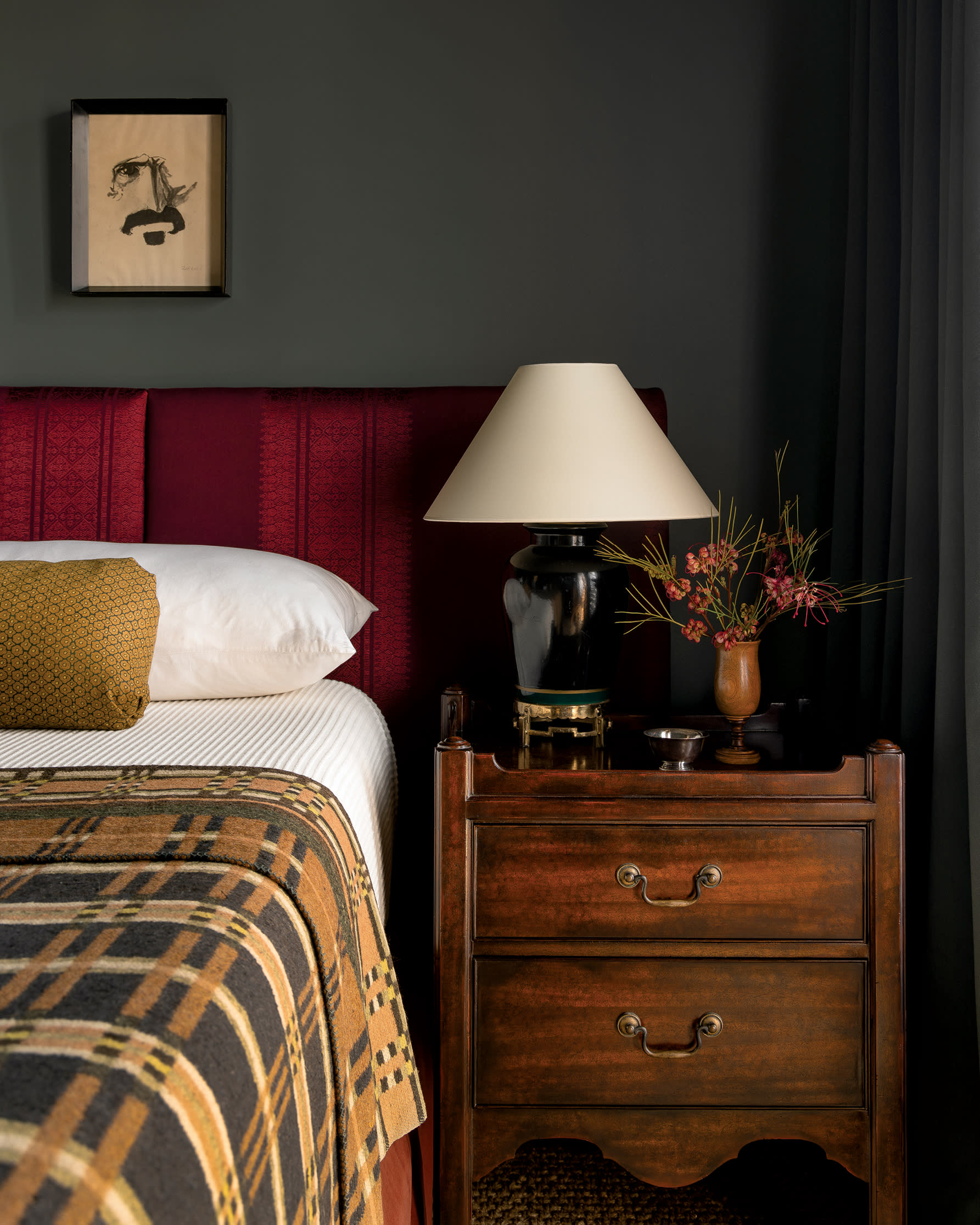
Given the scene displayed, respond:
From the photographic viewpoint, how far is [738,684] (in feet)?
4.23

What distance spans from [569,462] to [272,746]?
0.52m

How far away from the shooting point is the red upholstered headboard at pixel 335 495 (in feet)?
5.50

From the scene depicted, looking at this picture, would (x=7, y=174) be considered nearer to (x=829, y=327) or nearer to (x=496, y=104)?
(x=496, y=104)

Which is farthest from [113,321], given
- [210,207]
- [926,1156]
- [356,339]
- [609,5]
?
[926,1156]

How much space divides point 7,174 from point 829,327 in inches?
61.8

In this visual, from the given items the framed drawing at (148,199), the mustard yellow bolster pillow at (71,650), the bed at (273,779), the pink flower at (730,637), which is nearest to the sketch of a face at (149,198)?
the framed drawing at (148,199)

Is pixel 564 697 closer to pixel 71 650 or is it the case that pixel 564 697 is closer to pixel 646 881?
pixel 646 881

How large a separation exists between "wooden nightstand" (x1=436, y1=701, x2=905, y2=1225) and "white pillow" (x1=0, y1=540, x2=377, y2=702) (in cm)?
29

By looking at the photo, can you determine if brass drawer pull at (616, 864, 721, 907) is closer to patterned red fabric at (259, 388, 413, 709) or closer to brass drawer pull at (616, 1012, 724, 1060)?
brass drawer pull at (616, 1012, 724, 1060)

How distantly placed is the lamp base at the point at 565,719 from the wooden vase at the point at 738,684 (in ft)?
0.55

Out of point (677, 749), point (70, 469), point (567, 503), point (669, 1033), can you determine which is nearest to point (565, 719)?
point (677, 749)

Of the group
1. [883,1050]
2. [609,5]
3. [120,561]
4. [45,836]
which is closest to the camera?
[45,836]

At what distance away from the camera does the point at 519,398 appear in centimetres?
133

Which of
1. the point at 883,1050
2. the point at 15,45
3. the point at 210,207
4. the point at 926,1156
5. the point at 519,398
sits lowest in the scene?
the point at 926,1156
